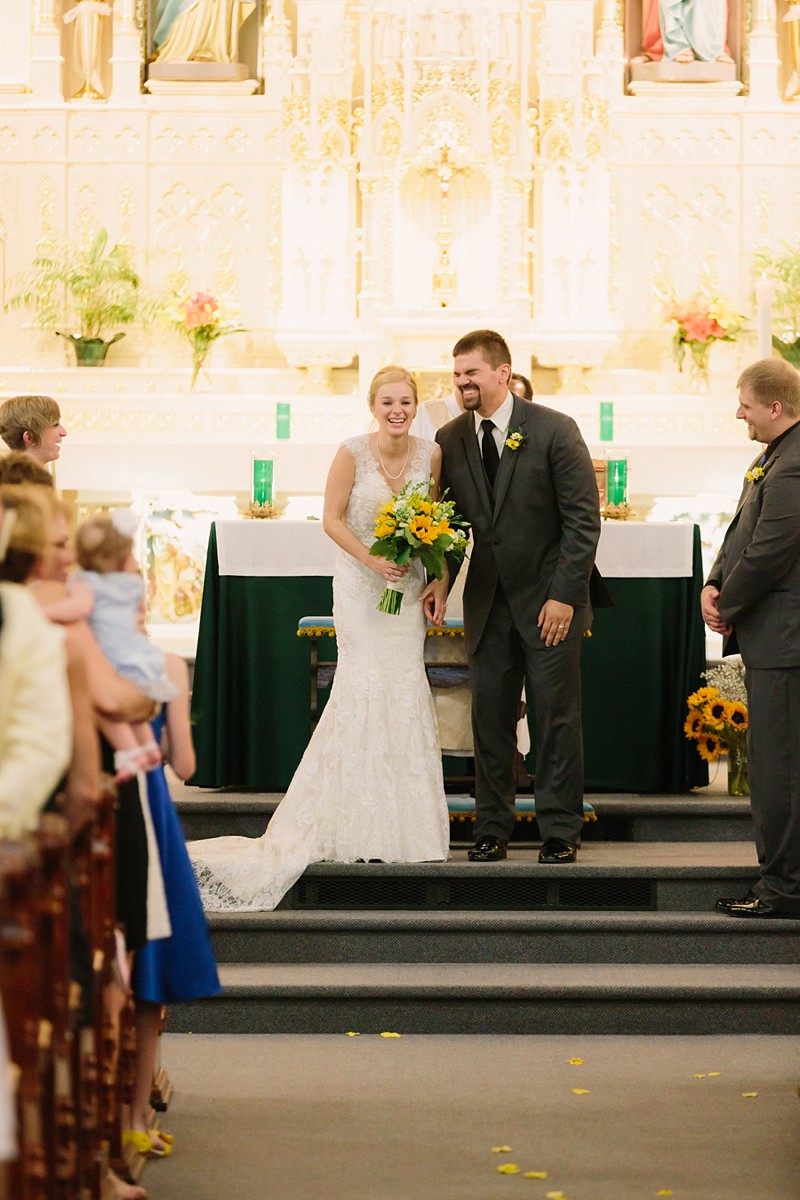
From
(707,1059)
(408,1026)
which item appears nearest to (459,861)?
(408,1026)

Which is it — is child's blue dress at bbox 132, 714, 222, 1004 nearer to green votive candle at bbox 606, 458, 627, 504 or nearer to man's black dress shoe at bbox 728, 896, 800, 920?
man's black dress shoe at bbox 728, 896, 800, 920

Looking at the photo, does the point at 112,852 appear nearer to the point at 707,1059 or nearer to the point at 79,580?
the point at 79,580

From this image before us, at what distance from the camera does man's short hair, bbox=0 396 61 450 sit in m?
5.17

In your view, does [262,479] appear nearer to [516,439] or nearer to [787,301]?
[516,439]

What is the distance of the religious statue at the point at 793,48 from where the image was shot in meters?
9.82

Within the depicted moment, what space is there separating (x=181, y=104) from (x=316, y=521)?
389 centimetres

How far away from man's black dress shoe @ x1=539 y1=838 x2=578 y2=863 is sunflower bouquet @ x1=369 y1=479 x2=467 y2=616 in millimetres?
995

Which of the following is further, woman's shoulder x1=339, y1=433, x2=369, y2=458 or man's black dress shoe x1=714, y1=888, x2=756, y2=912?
woman's shoulder x1=339, y1=433, x2=369, y2=458

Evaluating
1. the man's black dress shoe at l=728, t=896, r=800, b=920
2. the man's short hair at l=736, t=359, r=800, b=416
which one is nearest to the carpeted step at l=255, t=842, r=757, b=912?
the man's black dress shoe at l=728, t=896, r=800, b=920

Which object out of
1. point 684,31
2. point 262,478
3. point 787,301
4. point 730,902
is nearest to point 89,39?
point 684,31

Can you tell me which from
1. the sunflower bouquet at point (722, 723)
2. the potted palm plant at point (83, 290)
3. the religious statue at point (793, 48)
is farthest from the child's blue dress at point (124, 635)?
the religious statue at point (793, 48)

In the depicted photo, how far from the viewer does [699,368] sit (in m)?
9.45

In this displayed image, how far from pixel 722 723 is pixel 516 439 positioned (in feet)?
5.53

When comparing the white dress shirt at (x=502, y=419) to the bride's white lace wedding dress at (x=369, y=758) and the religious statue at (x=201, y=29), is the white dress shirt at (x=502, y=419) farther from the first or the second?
the religious statue at (x=201, y=29)
